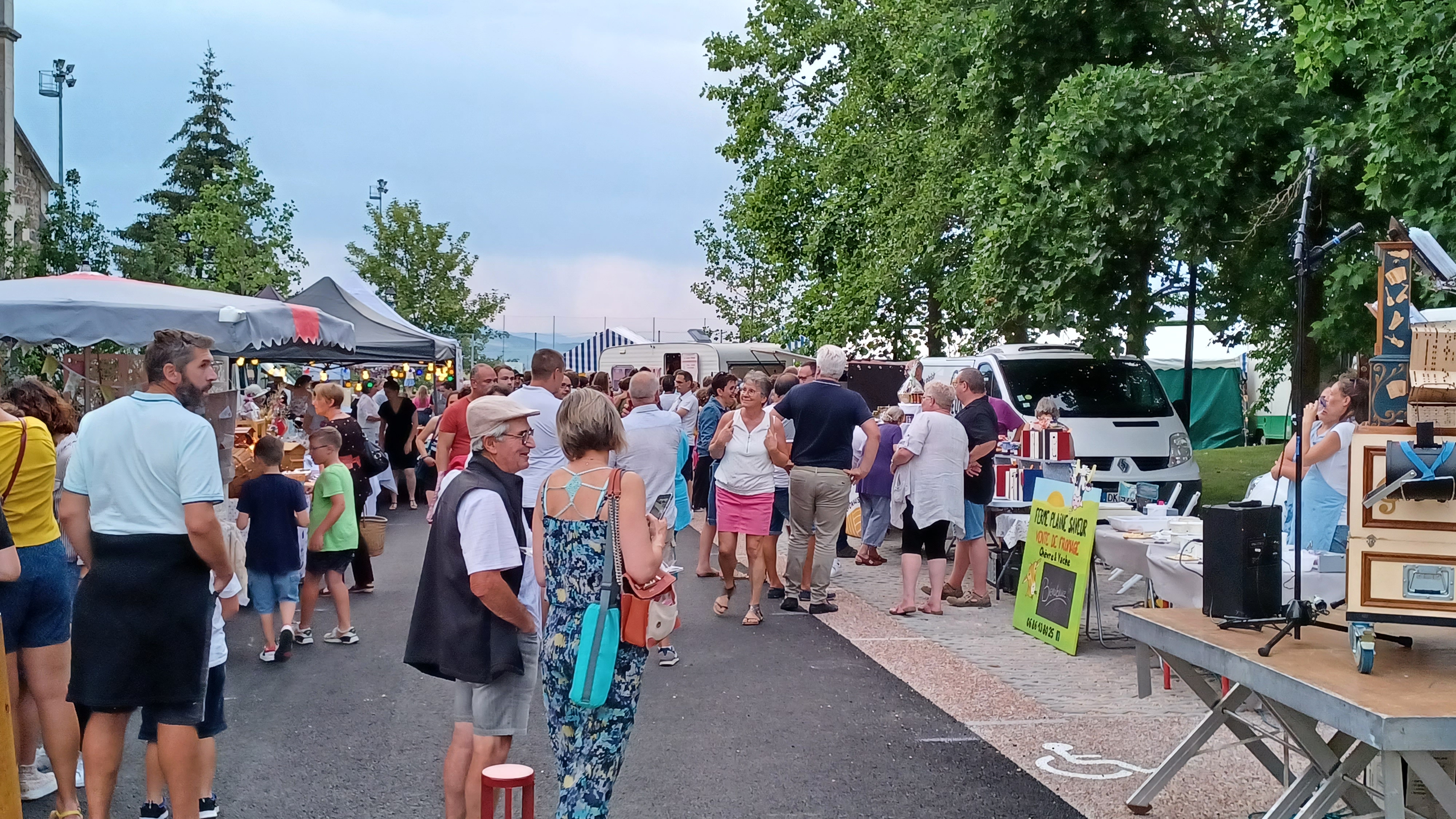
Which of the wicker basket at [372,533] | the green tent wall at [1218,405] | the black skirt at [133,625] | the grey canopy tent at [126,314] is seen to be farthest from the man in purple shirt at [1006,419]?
the green tent wall at [1218,405]

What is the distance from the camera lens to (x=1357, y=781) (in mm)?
4434

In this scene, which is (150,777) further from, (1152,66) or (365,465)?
(1152,66)

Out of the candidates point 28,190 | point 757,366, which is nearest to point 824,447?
point 757,366

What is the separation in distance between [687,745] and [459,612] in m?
2.33

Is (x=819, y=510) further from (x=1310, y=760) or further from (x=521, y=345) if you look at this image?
(x=521, y=345)

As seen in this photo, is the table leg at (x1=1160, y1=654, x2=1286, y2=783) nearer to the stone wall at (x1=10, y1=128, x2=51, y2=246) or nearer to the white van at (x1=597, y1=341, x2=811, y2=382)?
the white van at (x1=597, y1=341, x2=811, y2=382)

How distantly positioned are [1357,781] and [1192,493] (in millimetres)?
9164

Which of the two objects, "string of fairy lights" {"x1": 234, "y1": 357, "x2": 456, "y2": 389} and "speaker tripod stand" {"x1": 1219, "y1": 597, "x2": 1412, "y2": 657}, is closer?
"speaker tripod stand" {"x1": 1219, "y1": 597, "x2": 1412, "y2": 657}

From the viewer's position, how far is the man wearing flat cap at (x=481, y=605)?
14.0 ft

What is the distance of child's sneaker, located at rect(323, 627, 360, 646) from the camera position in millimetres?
8711

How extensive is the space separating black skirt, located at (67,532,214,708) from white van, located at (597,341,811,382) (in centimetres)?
2519

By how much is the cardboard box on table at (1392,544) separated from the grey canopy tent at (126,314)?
788 cm

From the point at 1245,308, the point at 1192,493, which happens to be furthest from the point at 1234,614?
the point at 1245,308

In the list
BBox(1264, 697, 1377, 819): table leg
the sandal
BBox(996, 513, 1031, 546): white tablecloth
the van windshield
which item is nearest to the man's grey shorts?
BBox(1264, 697, 1377, 819): table leg
